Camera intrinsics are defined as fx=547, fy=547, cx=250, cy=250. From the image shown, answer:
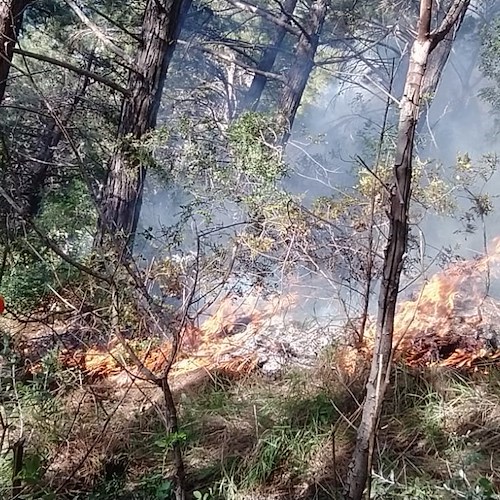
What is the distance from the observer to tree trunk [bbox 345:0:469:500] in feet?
5.29

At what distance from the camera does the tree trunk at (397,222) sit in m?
1.61

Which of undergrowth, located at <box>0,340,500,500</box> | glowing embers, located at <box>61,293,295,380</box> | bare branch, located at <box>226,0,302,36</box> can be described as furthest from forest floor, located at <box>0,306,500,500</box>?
bare branch, located at <box>226,0,302,36</box>

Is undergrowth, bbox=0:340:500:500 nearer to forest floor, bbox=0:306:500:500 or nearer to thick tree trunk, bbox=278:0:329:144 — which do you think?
forest floor, bbox=0:306:500:500

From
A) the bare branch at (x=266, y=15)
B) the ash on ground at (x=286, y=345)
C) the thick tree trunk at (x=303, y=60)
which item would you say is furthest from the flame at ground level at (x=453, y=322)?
the bare branch at (x=266, y=15)

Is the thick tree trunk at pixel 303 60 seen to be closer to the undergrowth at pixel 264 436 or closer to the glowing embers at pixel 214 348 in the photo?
the glowing embers at pixel 214 348

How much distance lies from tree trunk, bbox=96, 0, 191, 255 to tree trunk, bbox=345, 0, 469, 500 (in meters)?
3.02

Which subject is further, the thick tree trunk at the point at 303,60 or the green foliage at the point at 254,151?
the thick tree trunk at the point at 303,60

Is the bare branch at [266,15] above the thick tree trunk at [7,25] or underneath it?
above

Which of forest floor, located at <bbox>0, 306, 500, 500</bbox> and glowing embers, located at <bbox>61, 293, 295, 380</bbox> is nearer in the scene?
forest floor, located at <bbox>0, 306, 500, 500</bbox>

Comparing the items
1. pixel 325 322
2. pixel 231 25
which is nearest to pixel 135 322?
pixel 325 322

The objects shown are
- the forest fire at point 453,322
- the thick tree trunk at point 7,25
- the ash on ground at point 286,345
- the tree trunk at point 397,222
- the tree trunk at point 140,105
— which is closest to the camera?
the tree trunk at point 397,222

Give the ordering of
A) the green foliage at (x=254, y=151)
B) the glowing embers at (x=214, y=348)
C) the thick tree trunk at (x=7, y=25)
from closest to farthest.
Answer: the thick tree trunk at (x=7, y=25)
the glowing embers at (x=214, y=348)
the green foliage at (x=254, y=151)

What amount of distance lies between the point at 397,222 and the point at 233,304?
3.03 metres

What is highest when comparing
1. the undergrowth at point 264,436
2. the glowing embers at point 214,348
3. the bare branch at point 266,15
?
the bare branch at point 266,15
